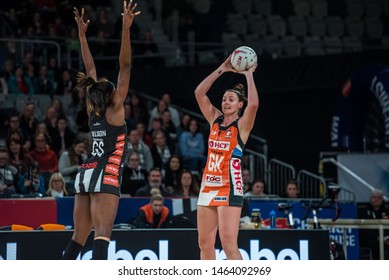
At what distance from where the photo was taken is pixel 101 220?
8734mm

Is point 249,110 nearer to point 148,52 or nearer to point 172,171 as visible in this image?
point 172,171

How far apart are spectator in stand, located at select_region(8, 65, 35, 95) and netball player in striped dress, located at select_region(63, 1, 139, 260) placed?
32.1 ft

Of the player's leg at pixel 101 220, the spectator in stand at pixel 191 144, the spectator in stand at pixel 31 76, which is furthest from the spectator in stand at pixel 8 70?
the player's leg at pixel 101 220

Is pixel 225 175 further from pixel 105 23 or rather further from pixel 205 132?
pixel 105 23

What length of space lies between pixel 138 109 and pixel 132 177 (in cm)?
338

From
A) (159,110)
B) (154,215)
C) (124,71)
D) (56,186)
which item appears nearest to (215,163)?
(124,71)

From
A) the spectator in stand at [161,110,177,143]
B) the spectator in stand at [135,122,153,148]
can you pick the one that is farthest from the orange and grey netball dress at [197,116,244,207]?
the spectator in stand at [161,110,177,143]

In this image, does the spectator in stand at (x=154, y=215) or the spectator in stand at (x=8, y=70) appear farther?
the spectator in stand at (x=8, y=70)

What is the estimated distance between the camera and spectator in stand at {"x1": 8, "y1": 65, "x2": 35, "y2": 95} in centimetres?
1856

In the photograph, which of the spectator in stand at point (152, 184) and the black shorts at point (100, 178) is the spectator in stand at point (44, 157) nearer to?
the spectator in stand at point (152, 184)

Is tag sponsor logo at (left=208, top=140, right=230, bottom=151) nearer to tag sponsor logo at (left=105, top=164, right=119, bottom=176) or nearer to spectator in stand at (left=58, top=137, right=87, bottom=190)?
tag sponsor logo at (left=105, top=164, right=119, bottom=176)

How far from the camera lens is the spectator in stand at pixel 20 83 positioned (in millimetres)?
18562
